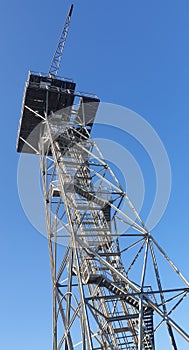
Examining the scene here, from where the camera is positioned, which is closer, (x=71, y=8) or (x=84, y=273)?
(x=84, y=273)

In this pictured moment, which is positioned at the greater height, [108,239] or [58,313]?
[108,239]

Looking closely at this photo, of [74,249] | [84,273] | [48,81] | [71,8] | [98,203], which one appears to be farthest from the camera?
[71,8]

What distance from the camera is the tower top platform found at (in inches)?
993

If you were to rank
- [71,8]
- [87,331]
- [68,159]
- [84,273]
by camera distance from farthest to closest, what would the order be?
1. [71,8]
2. [68,159]
3. [84,273]
4. [87,331]

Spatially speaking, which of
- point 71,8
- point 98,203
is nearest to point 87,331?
point 98,203

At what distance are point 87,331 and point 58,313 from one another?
208 inches

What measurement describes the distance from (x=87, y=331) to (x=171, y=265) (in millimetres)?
4955

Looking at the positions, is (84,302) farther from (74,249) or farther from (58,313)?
(58,313)

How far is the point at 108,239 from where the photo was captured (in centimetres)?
1881

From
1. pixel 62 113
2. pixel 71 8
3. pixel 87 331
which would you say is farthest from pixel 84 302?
pixel 71 8

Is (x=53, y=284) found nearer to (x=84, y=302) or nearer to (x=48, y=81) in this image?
(x=84, y=302)

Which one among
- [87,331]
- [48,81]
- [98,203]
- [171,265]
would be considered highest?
[48,81]

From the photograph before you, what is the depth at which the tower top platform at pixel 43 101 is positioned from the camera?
25.2 m

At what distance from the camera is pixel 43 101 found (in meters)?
25.6
